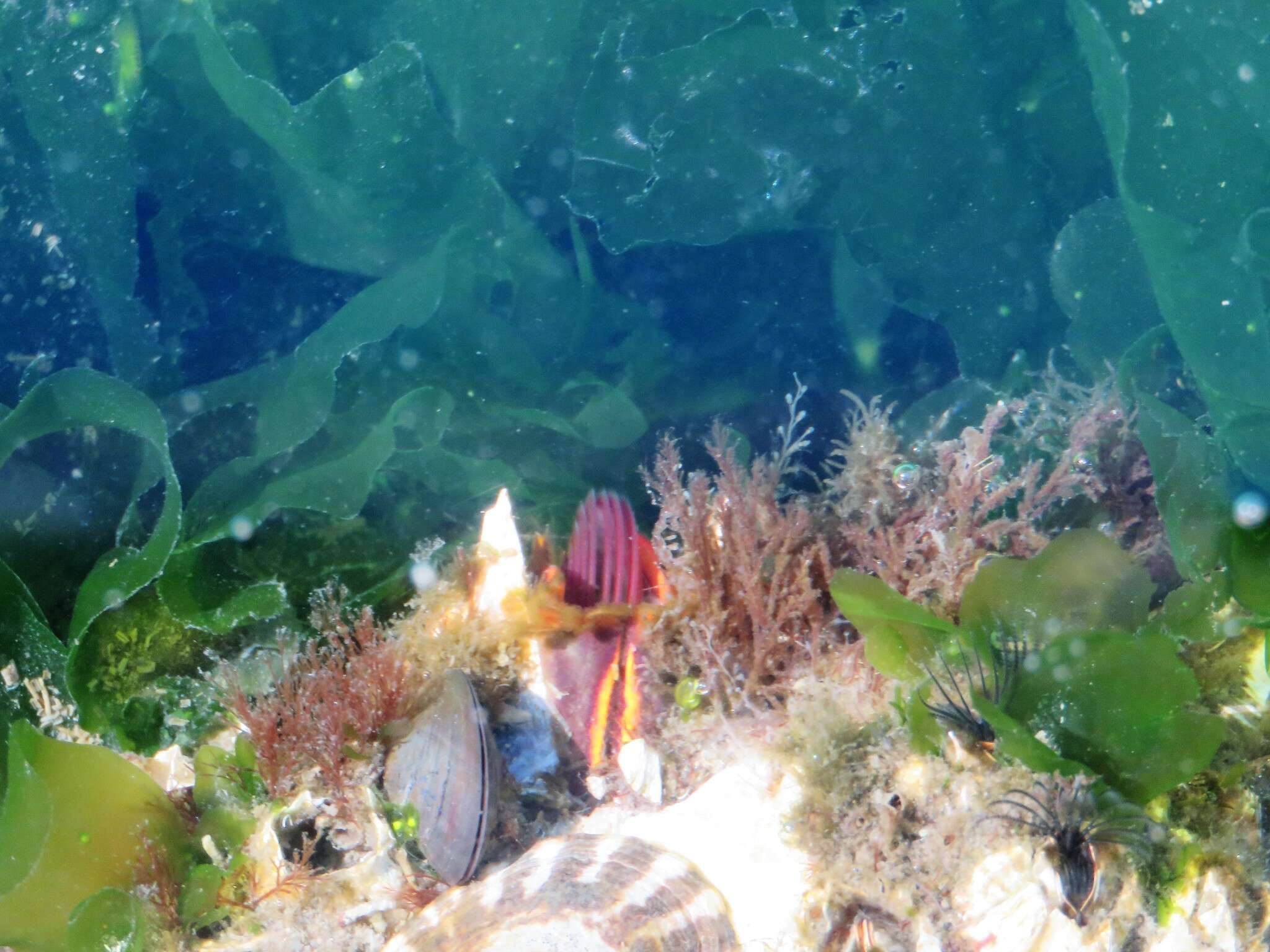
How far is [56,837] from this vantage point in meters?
2.48

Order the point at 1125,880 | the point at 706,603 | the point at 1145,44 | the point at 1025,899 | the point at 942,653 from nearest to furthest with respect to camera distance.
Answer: the point at 1025,899, the point at 1125,880, the point at 942,653, the point at 1145,44, the point at 706,603

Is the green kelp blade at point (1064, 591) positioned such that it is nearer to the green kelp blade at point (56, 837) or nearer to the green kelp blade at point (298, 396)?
the green kelp blade at point (298, 396)

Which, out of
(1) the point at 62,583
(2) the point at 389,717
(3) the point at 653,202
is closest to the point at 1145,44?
(3) the point at 653,202

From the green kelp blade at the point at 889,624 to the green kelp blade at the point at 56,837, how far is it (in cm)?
243

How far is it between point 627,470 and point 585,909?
1.75 meters

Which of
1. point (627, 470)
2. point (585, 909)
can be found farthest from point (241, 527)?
point (585, 909)

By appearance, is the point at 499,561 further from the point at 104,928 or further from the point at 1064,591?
the point at 1064,591

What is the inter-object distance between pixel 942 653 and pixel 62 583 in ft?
11.5

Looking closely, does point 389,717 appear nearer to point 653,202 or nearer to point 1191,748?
point 653,202

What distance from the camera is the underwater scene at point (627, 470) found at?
2.18 m

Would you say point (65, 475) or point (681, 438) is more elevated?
Result: point (65, 475)

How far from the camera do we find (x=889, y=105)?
277 centimetres

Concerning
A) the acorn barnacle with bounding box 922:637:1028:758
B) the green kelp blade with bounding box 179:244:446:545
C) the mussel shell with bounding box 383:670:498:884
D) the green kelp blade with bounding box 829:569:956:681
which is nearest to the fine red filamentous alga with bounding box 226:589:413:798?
the mussel shell with bounding box 383:670:498:884

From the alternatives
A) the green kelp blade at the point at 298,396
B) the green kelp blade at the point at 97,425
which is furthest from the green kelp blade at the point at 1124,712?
the green kelp blade at the point at 97,425
